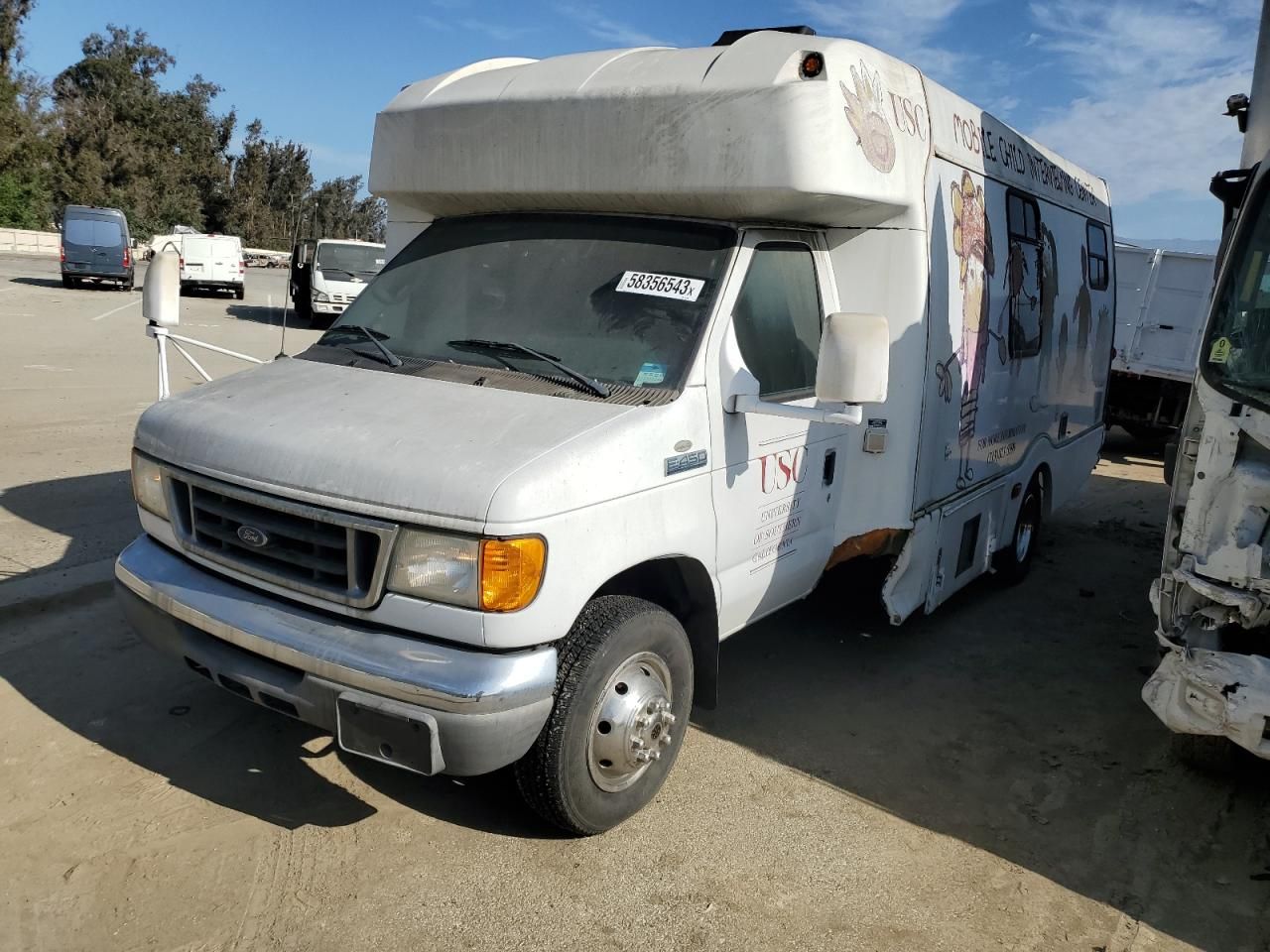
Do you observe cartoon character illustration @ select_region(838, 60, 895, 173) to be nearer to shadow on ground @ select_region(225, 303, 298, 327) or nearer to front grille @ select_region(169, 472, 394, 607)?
front grille @ select_region(169, 472, 394, 607)

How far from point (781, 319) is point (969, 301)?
5.23ft

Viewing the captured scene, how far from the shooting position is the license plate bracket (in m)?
2.91

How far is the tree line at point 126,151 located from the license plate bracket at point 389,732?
4703 cm

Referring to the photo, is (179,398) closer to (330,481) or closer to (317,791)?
(330,481)

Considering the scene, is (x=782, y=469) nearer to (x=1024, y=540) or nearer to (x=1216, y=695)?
(x=1216, y=695)

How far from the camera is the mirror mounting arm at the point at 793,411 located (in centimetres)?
356

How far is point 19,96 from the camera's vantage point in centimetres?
5291

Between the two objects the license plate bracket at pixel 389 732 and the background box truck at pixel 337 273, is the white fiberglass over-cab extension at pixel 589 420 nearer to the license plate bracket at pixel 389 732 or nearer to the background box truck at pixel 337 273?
the license plate bracket at pixel 389 732

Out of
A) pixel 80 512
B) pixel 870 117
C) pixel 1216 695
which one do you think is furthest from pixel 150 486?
pixel 1216 695

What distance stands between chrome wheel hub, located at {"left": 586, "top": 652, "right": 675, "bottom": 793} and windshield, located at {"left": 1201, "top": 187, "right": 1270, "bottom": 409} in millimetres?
2434

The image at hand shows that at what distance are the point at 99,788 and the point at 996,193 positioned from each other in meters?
5.27

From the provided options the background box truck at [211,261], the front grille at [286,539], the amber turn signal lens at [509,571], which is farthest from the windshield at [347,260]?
the amber turn signal lens at [509,571]

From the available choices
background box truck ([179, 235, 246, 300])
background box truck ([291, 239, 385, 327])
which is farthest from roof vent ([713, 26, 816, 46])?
background box truck ([179, 235, 246, 300])

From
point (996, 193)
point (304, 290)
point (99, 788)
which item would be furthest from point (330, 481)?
point (996, 193)
